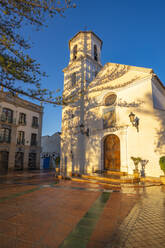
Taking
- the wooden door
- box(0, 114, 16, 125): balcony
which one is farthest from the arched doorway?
box(0, 114, 16, 125): balcony

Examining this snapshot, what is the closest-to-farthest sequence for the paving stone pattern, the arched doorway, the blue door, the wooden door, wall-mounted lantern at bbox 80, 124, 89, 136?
the paving stone pattern → the arched doorway → wall-mounted lantern at bbox 80, 124, 89, 136 → the wooden door → the blue door

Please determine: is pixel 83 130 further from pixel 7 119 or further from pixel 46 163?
pixel 46 163

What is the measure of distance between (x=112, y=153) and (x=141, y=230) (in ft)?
31.1

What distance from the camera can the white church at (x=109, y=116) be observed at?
9.92 meters

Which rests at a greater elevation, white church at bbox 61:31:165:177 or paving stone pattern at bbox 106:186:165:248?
white church at bbox 61:31:165:177

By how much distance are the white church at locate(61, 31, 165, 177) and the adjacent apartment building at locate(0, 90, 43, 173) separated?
8.49 meters

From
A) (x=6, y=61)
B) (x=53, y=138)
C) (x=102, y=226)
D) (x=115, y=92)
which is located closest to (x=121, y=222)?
(x=102, y=226)

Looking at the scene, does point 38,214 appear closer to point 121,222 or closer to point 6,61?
point 121,222

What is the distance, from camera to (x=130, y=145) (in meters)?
10.6

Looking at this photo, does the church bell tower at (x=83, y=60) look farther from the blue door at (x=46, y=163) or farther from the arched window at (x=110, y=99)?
the blue door at (x=46, y=163)

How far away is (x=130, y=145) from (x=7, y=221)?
9.31 m

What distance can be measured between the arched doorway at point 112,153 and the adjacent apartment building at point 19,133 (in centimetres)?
1446

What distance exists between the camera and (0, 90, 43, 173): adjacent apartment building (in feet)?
63.7

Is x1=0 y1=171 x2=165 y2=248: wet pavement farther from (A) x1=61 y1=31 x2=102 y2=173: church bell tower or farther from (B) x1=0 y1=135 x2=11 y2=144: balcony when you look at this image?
(B) x1=0 y1=135 x2=11 y2=144: balcony
